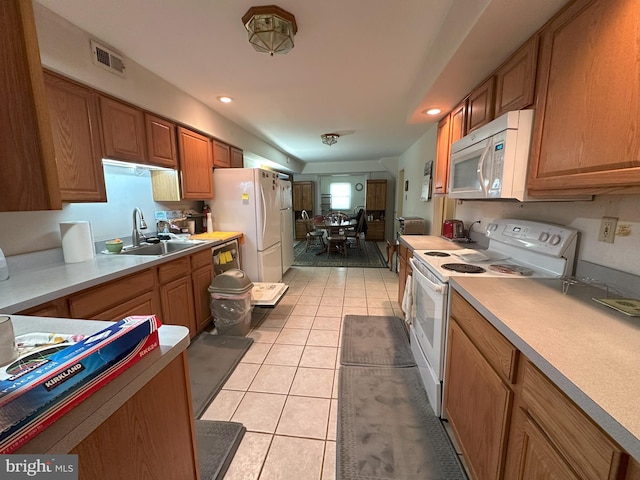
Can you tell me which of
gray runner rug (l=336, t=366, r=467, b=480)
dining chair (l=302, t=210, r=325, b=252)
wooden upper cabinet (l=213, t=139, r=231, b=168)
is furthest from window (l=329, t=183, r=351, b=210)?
gray runner rug (l=336, t=366, r=467, b=480)

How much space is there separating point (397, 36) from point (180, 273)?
2.37m

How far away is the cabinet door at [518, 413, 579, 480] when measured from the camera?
26.7 inches

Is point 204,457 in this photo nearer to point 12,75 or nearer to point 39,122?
point 39,122

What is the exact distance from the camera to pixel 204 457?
4.40 ft

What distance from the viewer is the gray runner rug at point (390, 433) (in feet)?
4.19

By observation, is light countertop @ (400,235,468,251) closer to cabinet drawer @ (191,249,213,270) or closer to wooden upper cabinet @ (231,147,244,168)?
cabinet drawer @ (191,249,213,270)

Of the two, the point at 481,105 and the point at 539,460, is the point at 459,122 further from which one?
the point at 539,460

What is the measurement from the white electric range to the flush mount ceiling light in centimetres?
169

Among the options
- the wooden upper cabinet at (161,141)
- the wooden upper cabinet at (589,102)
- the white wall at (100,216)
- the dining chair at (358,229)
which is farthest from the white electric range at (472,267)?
the dining chair at (358,229)

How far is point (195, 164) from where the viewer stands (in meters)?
2.93

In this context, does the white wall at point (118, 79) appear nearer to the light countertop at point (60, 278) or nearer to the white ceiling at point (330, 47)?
the white ceiling at point (330, 47)

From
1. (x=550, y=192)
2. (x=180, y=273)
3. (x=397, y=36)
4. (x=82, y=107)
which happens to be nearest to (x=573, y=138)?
(x=550, y=192)

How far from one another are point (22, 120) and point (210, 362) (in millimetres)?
1884

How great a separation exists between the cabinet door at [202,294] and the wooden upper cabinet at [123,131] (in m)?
1.08
